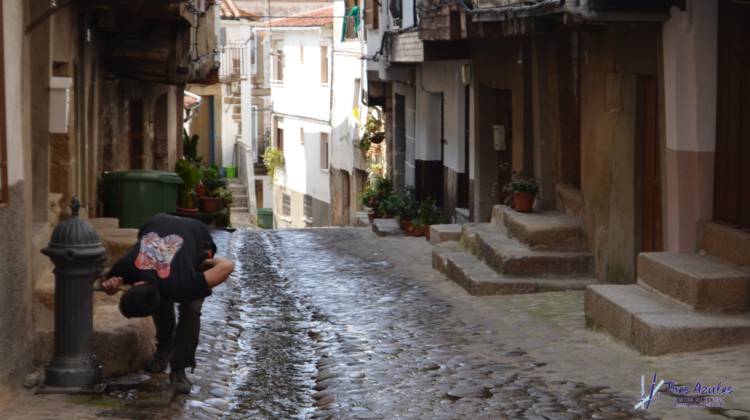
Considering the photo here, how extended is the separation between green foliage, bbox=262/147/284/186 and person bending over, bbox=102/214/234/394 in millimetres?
31974

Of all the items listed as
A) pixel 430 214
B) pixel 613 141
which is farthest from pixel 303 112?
pixel 613 141

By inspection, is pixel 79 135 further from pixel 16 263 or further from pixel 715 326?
pixel 715 326

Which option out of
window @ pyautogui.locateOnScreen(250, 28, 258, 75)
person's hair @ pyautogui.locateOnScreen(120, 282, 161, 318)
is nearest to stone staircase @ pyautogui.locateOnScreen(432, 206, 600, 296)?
person's hair @ pyautogui.locateOnScreen(120, 282, 161, 318)

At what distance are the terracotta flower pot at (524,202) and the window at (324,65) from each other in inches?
850

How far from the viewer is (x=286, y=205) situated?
37.4 m

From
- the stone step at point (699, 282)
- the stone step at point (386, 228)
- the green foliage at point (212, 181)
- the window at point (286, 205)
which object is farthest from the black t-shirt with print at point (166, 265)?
the window at point (286, 205)

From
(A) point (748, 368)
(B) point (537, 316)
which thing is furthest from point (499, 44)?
(A) point (748, 368)

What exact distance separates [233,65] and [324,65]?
3391 millimetres

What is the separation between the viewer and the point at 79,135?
954 centimetres

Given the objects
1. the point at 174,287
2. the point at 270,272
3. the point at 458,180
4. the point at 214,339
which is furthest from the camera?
the point at 458,180

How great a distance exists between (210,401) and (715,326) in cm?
330

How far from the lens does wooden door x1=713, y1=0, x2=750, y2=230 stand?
6570mm

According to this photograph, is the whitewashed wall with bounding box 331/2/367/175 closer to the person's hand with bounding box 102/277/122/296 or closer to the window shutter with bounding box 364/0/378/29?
the window shutter with bounding box 364/0/378/29

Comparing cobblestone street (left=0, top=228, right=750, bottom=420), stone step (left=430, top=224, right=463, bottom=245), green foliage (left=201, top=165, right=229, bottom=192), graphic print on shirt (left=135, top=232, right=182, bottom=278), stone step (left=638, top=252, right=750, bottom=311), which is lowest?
cobblestone street (left=0, top=228, right=750, bottom=420)
